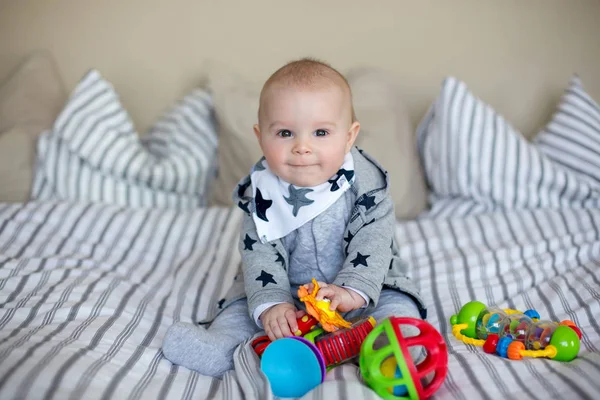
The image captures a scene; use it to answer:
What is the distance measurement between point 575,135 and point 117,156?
134 cm

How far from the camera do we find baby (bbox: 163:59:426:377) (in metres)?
1.06

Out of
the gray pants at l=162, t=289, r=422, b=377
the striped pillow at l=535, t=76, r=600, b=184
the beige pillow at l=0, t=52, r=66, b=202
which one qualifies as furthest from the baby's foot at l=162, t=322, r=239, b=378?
the striped pillow at l=535, t=76, r=600, b=184

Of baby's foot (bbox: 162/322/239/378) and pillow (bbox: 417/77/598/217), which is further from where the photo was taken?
pillow (bbox: 417/77/598/217)

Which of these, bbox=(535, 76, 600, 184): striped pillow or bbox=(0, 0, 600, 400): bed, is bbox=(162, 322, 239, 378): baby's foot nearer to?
bbox=(0, 0, 600, 400): bed

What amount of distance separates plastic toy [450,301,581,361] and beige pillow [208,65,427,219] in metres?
0.64

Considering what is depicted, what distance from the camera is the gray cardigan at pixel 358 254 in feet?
3.59

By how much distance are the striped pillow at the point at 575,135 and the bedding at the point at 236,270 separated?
0.03m

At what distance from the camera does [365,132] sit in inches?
70.1

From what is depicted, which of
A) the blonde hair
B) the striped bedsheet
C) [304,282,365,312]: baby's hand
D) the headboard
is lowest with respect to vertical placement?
the striped bedsheet

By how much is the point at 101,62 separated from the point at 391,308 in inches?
60.0

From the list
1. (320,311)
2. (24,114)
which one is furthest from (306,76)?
(24,114)

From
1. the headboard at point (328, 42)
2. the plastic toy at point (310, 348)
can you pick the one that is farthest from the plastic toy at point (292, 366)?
the headboard at point (328, 42)

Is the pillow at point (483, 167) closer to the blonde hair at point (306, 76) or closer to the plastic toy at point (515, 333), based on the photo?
the plastic toy at point (515, 333)

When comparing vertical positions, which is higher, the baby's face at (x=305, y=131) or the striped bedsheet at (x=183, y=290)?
the baby's face at (x=305, y=131)
